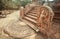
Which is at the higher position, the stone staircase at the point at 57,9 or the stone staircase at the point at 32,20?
the stone staircase at the point at 57,9

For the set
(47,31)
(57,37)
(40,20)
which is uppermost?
(40,20)

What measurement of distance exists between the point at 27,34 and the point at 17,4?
13.0m

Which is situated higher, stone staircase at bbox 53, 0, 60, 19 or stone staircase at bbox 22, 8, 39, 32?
stone staircase at bbox 53, 0, 60, 19

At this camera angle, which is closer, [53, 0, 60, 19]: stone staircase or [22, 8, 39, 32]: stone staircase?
[22, 8, 39, 32]: stone staircase

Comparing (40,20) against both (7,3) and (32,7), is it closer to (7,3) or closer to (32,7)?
(32,7)

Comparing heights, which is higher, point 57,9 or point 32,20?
point 57,9

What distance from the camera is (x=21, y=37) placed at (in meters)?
5.97

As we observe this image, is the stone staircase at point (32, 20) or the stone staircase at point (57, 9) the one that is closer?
the stone staircase at point (32, 20)

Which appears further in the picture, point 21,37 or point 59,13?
point 59,13

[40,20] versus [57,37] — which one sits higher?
[40,20]

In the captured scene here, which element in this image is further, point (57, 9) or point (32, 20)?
point (57, 9)

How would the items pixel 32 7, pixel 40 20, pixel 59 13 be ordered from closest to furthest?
pixel 40 20, pixel 59 13, pixel 32 7

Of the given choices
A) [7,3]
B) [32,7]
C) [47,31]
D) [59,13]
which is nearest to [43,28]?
[47,31]

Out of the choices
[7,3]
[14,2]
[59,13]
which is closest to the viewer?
[59,13]
